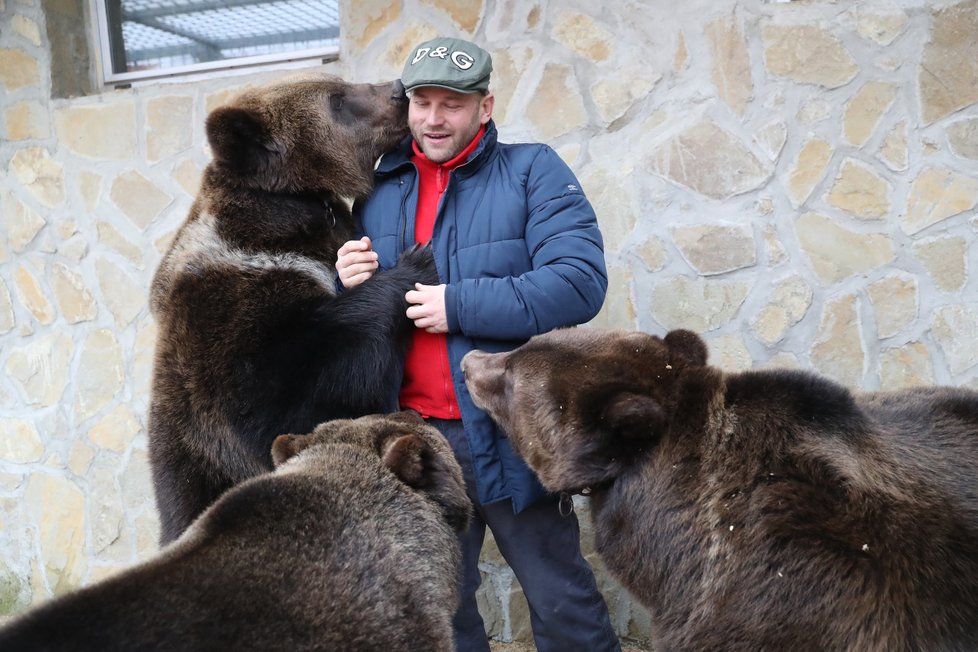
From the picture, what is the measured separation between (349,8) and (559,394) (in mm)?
3552

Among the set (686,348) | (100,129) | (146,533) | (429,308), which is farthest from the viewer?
(146,533)

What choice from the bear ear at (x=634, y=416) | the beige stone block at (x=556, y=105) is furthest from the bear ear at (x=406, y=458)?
the beige stone block at (x=556, y=105)

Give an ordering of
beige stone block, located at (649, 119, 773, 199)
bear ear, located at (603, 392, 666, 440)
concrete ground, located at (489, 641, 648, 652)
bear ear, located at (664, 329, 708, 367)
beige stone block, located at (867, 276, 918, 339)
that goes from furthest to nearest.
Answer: concrete ground, located at (489, 641, 648, 652) < beige stone block, located at (649, 119, 773, 199) < beige stone block, located at (867, 276, 918, 339) < bear ear, located at (664, 329, 708, 367) < bear ear, located at (603, 392, 666, 440)

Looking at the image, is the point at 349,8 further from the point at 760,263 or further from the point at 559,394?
the point at 559,394

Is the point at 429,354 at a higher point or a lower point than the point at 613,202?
lower

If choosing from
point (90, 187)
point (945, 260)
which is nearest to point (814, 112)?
point (945, 260)

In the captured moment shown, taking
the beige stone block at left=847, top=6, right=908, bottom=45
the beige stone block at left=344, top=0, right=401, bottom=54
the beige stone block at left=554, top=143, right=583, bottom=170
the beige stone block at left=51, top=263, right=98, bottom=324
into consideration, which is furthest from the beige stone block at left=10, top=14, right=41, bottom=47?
the beige stone block at left=847, top=6, right=908, bottom=45

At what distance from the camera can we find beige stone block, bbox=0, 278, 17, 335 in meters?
6.25

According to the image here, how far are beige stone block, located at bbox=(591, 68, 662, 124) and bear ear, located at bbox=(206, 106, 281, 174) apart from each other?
79.0 inches

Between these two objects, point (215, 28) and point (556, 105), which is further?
point (215, 28)

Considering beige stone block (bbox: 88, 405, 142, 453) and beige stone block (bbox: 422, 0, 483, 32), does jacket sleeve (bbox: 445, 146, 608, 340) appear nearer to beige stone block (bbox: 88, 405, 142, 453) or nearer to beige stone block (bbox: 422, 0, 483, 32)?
beige stone block (bbox: 422, 0, 483, 32)

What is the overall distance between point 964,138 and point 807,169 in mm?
749

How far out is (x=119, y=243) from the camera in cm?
602

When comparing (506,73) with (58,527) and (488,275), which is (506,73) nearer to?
(488,275)
